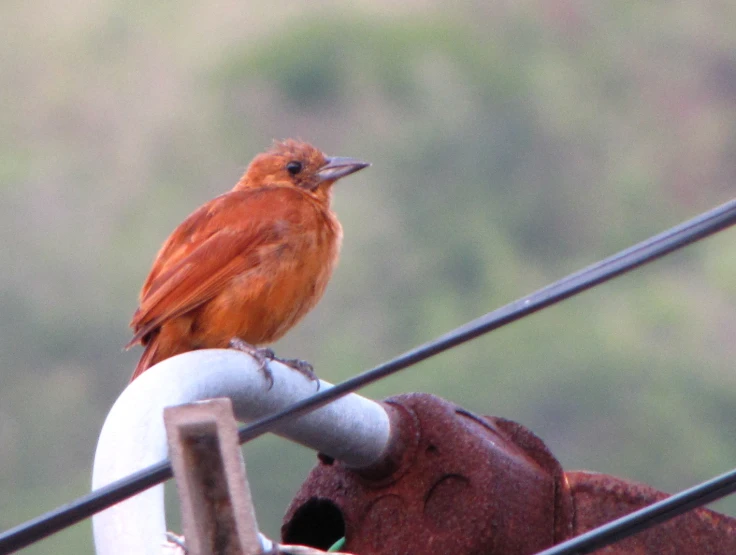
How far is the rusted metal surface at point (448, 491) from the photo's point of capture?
3.33 m

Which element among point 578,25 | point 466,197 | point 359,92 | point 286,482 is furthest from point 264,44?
point 286,482

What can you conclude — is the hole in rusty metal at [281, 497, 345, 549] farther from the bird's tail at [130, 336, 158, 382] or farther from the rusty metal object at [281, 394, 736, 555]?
the bird's tail at [130, 336, 158, 382]

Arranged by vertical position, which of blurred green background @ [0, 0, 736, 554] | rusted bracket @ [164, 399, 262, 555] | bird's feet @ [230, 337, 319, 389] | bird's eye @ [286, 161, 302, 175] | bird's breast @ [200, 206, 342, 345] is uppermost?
Answer: blurred green background @ [0, 0, 736, 554]

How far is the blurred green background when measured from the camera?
16266 millimetres

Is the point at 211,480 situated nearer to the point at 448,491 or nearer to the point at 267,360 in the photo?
the point at 448,491

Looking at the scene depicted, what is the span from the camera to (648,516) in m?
2.64

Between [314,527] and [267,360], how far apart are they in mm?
442

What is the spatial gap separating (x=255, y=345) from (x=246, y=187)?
4.46 feet

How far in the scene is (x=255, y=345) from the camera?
521 cm

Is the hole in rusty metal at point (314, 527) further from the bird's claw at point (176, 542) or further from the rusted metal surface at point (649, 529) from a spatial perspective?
the bird's claw at point (176, 542)

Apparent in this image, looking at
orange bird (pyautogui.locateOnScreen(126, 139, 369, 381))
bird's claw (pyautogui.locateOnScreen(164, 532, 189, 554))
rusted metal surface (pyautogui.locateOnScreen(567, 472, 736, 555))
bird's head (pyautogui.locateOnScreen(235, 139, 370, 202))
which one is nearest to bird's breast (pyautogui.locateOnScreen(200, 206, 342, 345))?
orange bird (pyautogui.locateOnScreen(126, 139, 369, 381))

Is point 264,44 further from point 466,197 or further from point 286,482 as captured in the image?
point 286,482

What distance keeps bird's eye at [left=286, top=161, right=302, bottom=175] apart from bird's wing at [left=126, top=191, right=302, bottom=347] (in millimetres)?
698

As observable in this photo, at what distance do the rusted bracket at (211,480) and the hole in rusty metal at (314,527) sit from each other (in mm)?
1449
